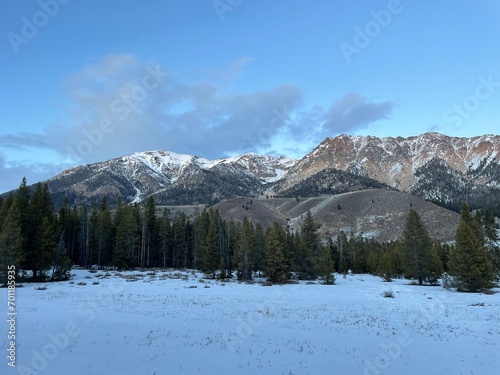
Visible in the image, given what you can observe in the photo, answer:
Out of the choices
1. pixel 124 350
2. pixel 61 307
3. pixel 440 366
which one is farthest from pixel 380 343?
pixel 61 307

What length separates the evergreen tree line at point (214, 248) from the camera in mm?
42219

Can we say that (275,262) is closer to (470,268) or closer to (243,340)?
(470,268)

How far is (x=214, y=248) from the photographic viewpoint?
60.5m

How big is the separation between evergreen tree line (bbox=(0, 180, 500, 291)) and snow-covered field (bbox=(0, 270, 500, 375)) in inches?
774

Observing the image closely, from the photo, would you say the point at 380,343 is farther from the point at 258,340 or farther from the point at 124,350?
the point at 124,350

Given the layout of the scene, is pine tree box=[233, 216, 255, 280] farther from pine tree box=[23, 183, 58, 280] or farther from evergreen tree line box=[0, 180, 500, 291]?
pine tree box=[23, 183, 58, 280]

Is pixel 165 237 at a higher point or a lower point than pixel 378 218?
lower

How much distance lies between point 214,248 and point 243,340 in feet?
148

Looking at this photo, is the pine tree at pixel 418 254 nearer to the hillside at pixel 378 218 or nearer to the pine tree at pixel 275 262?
the pine tree at pixel 275 262

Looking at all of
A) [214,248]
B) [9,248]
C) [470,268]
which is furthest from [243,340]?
[214,248]

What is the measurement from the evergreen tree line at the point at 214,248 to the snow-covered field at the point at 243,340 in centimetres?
1966

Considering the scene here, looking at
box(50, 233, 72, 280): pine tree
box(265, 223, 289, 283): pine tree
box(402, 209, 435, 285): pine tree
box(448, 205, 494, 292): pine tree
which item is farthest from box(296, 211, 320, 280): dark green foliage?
box(50, 233, 72, 280): pine tree

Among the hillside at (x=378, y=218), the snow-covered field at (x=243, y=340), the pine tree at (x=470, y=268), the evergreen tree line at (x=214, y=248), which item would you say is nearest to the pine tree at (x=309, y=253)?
the evergreen tree line at (x=214, y=248)

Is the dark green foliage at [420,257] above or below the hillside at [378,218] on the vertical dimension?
below
